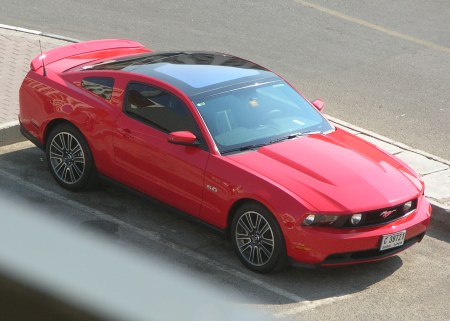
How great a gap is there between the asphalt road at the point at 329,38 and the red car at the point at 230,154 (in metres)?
3.01

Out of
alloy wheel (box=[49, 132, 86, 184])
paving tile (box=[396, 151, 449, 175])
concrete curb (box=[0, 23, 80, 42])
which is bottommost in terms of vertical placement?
alloy wheel (box=[49, 132, 86, 184])

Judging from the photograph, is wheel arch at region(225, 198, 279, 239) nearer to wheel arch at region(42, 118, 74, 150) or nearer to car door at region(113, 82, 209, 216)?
car door at region(113, 82, 209, 216)

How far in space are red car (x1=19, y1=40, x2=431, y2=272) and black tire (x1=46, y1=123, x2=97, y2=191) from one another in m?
0.01

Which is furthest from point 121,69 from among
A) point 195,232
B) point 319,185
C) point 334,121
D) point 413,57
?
point 413,57

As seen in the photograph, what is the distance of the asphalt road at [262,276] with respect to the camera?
20.6ft

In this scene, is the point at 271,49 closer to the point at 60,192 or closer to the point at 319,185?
the point at 60,192

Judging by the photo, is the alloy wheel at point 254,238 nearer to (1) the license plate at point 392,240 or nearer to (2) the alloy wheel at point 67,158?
(1) the license plate at point 392,240

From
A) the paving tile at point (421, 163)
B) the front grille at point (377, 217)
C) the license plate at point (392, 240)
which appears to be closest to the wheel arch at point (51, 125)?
the front grille at point (377, 217)

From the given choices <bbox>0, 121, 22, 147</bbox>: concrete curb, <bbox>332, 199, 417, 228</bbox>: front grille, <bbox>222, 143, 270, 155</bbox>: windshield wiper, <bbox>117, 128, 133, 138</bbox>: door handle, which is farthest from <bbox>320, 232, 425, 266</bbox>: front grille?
<bbox>0, 121, 22, 147</bbox>: concrete curb

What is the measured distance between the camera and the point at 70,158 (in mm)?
8008

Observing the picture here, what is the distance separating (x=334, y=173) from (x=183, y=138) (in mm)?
1279

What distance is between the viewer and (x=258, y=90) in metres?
7.57

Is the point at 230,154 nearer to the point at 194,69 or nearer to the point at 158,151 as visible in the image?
the point at 158,151

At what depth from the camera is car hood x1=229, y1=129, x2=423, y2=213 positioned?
21.1 ft
